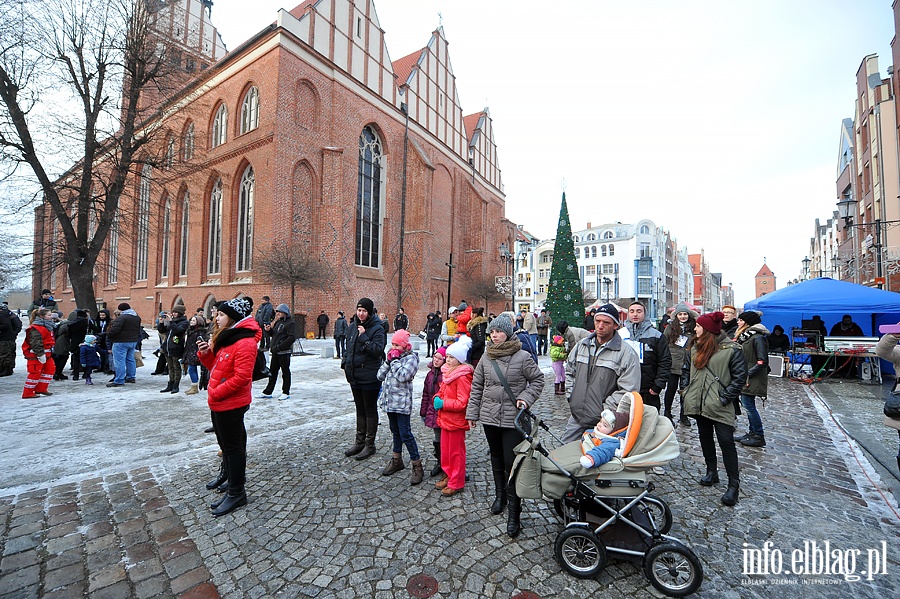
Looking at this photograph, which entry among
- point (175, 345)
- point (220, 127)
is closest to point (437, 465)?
point (175, 345)

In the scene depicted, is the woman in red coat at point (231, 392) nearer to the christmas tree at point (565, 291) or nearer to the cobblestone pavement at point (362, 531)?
the cobblestone pavement at point (362, 531)

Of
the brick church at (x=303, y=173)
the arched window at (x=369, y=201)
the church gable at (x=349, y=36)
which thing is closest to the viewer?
the brick church at (x=303, y=173)

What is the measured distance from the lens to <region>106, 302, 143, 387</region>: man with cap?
850cm

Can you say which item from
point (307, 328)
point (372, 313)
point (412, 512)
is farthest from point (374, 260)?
point (412, 512)

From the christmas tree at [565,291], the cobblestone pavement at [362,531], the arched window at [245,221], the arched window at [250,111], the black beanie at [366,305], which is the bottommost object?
the cobblestone pavement at [362,531]

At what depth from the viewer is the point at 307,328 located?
Result: 2105cm

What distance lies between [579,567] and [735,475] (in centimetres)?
210

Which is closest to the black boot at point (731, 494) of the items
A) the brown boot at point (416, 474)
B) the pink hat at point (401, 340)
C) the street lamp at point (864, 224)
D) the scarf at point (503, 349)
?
the scarf at point (503, 349)

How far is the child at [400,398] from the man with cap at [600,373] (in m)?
1.64

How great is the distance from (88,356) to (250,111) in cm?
1805

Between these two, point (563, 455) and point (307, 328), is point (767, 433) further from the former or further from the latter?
point (307, 328)

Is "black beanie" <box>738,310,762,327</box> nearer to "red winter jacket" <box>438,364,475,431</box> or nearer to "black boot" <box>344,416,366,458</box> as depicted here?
"red winter jacket" <box>438,364,475,431</box>

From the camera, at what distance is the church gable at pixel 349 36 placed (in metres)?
21.1

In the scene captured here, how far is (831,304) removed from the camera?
34.0 ft
